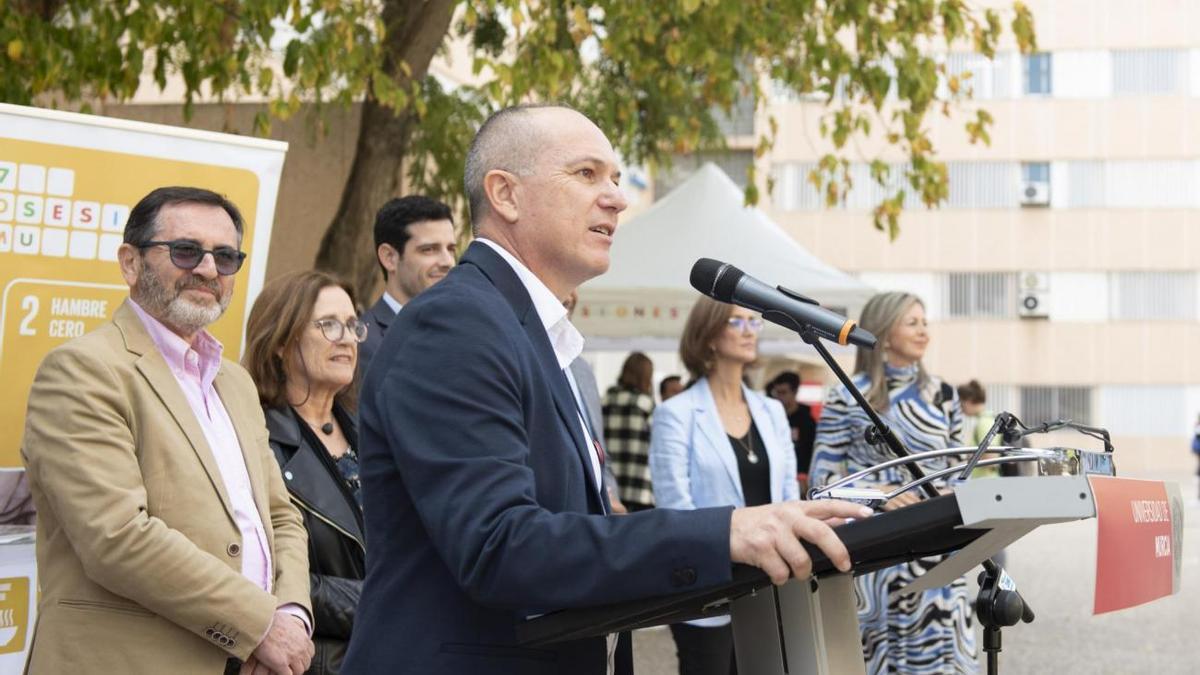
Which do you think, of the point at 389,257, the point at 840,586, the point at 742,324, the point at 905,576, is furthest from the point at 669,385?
the point at 840,586

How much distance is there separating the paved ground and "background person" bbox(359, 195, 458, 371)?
354 centimetres

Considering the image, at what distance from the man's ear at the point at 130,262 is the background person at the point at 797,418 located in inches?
351

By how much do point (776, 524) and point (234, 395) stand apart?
7.31 ft

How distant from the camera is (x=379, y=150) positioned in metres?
9.68

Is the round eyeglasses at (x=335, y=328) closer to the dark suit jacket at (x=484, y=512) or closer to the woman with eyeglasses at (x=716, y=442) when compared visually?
the woman with eyeglasses at (x=716, y=442)

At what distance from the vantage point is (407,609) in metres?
2.36

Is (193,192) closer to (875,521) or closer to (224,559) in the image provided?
(224,559)

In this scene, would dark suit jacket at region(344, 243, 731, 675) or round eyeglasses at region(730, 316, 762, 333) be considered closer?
dark suit jacket at region(344, 243, 731, 675)

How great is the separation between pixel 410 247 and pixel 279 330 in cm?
116

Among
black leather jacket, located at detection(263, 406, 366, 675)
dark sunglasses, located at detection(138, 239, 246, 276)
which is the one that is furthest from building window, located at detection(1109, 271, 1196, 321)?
dark sunglasses, located at detection(138, 239, 246, 276)

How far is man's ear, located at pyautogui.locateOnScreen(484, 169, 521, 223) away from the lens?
261 cm

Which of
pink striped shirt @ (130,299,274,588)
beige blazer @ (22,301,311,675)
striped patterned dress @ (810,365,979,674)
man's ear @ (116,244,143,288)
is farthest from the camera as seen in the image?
striped patterned dress @ (810,365,979,674)

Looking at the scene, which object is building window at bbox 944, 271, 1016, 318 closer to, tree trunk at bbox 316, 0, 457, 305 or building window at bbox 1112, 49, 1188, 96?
building window at bbox 1112, 49, 1188, 96

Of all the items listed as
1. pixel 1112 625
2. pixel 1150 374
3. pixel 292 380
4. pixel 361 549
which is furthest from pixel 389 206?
pixel 1150 374
